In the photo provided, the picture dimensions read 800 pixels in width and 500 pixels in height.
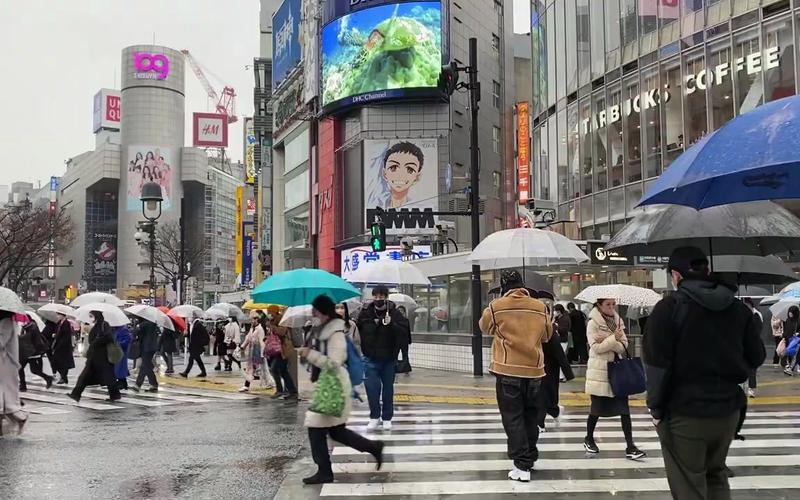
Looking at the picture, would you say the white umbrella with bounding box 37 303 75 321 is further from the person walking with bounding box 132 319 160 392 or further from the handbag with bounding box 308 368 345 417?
the handbag with bounding box 308 368 345 417

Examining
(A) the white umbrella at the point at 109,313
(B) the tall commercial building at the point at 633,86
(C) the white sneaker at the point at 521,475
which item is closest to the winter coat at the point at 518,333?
(C) the white sneaker at the point at 521,475

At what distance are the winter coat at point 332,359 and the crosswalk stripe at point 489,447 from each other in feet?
6.67

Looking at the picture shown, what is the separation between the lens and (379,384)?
10.6 metres

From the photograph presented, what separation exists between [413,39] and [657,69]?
898 inches

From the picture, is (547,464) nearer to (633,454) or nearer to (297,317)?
(633,454)

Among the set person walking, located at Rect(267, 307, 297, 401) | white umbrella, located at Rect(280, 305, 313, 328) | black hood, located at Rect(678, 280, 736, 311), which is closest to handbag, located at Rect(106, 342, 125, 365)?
person walking, located at Rect(267, 307, 297, 401)

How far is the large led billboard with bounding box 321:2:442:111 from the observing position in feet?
159

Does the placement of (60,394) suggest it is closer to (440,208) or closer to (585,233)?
(585,233)

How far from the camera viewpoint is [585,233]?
3256cm

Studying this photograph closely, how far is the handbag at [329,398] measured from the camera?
7070mm

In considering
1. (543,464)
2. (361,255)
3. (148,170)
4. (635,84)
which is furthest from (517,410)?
(148,170)

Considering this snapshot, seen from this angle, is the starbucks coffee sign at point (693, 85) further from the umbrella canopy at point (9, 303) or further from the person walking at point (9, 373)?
the person walking at point (9, 373)

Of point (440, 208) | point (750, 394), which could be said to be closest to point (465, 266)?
point (750, 394)

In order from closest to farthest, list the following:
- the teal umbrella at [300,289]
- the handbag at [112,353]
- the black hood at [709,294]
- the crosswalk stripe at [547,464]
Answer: the black hood at [709,294]
the crosswalk stripe at [547,464]
the teal umbrella at [300,289]
the handbag at [112,353]
